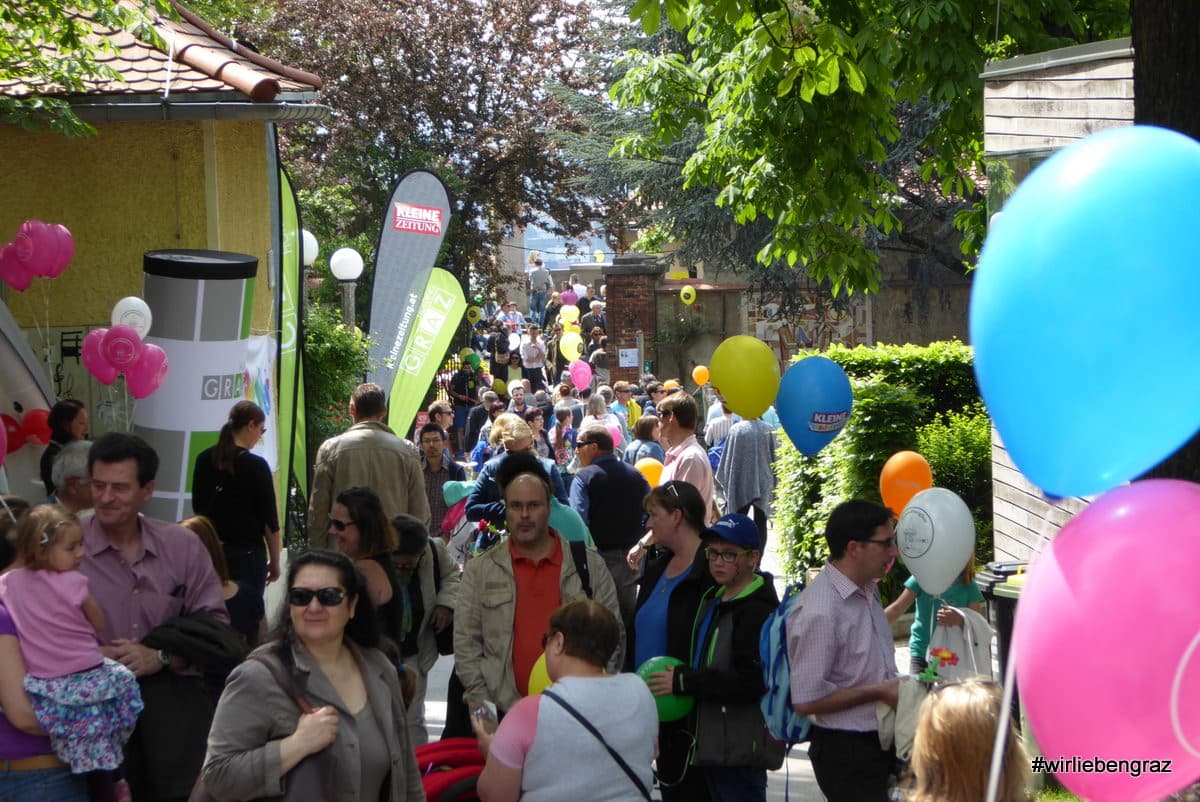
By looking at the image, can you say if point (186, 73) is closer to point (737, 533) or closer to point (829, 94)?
point (829, 94)

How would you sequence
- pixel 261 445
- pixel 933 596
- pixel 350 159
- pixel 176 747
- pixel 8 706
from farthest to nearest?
1. pixel 350 159
2. pixel 261 445
3. pixel 933 596
4. pixel 176 747
5. pixel 8 706

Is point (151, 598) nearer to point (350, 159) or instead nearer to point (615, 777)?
point (615, 777)

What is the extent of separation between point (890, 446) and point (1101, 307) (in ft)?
25.4

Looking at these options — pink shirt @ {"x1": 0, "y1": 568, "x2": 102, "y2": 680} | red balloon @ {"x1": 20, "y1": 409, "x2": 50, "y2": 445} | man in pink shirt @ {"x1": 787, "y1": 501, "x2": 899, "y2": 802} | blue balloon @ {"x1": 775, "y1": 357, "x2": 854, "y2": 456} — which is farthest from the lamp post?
man in pink shirt @ {"x1": 787, "y1": 501, "x2": 899, "y2": 802}

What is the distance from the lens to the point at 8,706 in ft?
14.6

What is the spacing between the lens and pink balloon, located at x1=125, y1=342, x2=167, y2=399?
8664 mm

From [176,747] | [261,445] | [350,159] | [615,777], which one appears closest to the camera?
[615,777]

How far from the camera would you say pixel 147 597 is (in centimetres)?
498

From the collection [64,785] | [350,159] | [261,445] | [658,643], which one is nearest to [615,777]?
[658,643]

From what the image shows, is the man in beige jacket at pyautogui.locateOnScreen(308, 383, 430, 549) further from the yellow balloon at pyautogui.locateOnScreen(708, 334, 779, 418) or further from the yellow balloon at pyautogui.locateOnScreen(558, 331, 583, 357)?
the yellow balloon at pyautogui.locateOnScreen(558, 331, 583, 357)

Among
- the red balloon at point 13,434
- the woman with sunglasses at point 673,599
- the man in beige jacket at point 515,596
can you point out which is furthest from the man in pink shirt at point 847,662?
the red balloon at point 13,434

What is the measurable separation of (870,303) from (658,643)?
24191mm

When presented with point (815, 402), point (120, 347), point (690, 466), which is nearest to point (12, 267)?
point (120, 347)

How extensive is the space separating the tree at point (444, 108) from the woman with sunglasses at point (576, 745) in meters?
24.0
